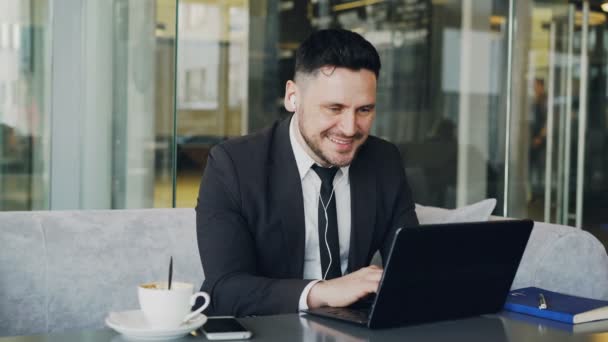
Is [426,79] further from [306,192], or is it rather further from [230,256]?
[230,256]

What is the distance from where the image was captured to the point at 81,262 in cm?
233

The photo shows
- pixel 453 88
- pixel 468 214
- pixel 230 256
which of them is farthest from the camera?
pixel 453 88

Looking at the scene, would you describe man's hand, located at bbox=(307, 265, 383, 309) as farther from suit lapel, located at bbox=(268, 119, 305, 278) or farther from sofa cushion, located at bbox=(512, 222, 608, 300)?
sofa cushion, located at bbox=(512, 222, 608, 300)

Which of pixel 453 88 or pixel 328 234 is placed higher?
pixel 453 88

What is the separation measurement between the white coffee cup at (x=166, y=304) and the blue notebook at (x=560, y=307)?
0.72 meters

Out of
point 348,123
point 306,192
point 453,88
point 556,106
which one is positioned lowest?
point 306,192

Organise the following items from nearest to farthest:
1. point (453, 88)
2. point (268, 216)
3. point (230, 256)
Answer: point (230, 256) → point (268, 216) → point (453, 88)

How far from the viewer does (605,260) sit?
2410mm

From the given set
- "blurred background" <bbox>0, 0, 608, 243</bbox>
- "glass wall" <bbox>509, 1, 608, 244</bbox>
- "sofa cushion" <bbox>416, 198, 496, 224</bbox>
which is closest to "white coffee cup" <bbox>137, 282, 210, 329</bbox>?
"sofa cushion" <bbox>416, 198, 496, 224</bbox>

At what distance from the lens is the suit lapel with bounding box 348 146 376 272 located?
210 centimetres

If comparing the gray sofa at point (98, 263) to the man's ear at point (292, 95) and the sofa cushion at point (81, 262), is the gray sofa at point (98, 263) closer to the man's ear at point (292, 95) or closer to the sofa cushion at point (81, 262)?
the sofa cushion at point (81, 262)

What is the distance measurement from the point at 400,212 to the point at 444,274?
70cm

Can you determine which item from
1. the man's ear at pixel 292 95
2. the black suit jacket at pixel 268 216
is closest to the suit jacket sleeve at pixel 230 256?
the black suit jacket at pixel 268 216

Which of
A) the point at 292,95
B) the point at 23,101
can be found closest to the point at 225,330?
the point at 292,95
